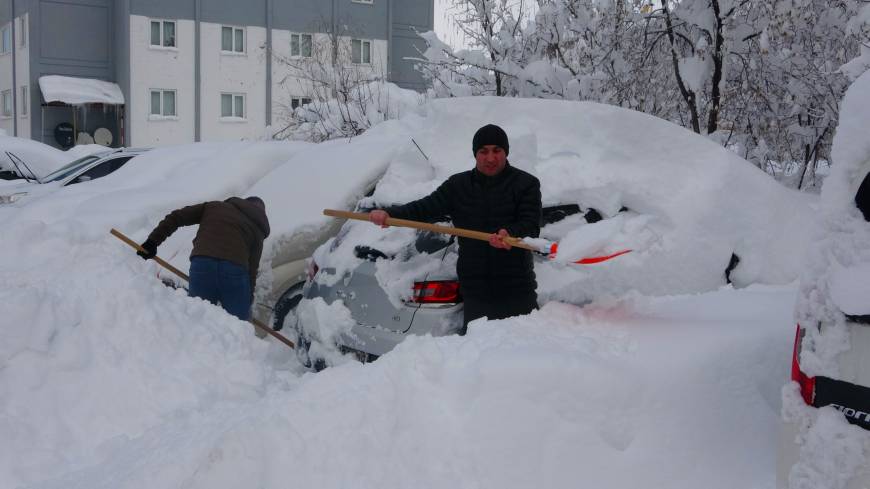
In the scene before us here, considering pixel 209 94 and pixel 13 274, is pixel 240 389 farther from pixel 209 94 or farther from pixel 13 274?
pixel 209 94

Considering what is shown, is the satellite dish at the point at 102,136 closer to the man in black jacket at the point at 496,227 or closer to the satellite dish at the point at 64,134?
the satellite dish at the point at 64,134

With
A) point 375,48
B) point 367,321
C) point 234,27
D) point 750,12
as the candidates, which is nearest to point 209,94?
point 234,27

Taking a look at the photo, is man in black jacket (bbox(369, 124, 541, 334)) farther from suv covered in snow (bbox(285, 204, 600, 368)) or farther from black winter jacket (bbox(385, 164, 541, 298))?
suv covered in snow (bbox(285, 204, 600, 368))

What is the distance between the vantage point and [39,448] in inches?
150

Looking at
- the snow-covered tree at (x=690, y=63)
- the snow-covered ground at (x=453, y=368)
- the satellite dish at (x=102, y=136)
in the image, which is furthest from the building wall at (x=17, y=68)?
the snow-covered ground at (x=453, y=368)

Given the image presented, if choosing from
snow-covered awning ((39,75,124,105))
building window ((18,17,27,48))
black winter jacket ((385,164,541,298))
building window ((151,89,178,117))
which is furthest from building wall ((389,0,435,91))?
black winter jacket ((385,164,541,298))

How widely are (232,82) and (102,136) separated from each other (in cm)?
475

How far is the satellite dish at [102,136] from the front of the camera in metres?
27.0

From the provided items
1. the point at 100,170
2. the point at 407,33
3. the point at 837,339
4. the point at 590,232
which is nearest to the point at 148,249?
the point at 590,232

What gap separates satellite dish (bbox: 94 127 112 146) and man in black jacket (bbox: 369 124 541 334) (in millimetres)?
25660

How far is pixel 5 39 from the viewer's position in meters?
29.9

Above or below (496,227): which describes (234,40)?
above

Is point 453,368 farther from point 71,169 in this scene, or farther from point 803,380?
point 71,169

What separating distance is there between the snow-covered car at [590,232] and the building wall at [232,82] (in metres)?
23.2
